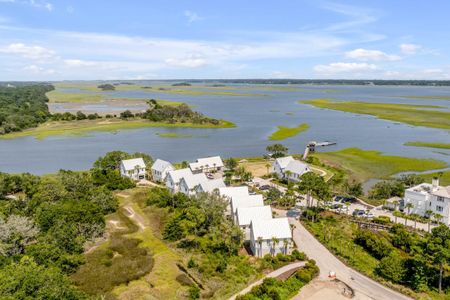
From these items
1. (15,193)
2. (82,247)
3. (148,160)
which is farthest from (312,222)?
(15,193)

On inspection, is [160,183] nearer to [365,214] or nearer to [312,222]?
[312,222]

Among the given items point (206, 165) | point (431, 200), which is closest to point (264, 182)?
point (206, 165)

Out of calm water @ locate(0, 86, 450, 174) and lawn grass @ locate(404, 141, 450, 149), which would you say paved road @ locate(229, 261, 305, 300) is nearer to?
calm water @ locate(0, 86, 450, 174)

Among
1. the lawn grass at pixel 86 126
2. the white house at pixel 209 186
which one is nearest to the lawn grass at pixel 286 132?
the lawn grass at pixel 86 126

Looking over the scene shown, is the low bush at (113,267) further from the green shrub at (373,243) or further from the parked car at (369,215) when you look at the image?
the parked car at (369,215)

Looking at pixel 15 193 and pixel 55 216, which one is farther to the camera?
pixel 15 193

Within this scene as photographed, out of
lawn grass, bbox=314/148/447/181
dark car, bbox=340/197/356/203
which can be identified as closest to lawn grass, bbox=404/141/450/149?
lawn grass, bbox=314/148/447/181

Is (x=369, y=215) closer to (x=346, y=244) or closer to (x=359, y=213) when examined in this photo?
(x=359, y=213)
